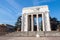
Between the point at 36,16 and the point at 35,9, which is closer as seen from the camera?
the point at 35,9

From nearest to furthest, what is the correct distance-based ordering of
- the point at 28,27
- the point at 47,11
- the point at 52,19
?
the point at 47,11 < the point at 28,27 < the point at 52,19

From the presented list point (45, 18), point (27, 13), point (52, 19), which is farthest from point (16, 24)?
point (45, 18)

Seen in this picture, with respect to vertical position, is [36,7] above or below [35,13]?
above

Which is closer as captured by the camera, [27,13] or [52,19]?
[27,13]

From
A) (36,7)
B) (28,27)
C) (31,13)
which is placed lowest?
(28,27)

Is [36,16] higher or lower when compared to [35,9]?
lower

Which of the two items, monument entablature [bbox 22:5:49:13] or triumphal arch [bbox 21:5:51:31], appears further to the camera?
monument entablature [bbox 22:5:49:13]

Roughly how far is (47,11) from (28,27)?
6.73 metres

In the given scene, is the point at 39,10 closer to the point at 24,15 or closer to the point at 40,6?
the point at 40,6

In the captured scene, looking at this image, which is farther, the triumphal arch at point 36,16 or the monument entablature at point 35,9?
the monument entablature at point 35,9

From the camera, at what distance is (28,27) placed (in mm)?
25359

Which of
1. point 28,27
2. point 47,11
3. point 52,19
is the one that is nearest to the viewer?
point 47,11

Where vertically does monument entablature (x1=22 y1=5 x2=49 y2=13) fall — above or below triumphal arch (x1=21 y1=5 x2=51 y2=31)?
above

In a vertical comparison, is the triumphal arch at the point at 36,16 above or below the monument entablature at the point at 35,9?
below
